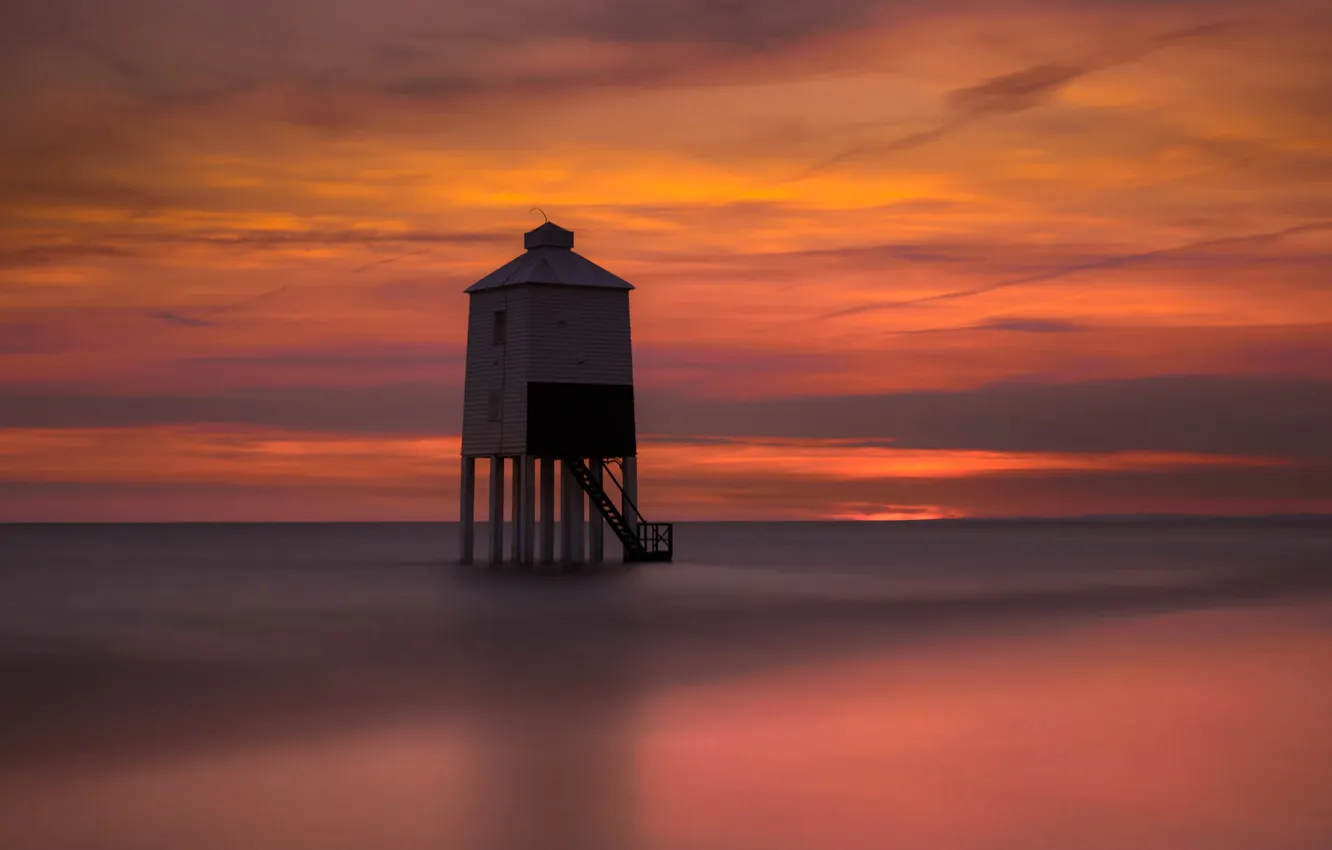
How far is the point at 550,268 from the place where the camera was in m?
46.9

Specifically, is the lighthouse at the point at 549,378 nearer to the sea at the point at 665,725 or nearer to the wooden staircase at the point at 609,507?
the wooden staircase at the point at 609,507

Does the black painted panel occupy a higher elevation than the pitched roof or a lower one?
lower

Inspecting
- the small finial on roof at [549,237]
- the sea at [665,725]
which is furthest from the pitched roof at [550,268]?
the sea at [665,725]

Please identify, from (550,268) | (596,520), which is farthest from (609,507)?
→ (550,268)

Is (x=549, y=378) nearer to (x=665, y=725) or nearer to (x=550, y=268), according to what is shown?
(x=550, y=268)

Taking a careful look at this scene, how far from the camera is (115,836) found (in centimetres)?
1288

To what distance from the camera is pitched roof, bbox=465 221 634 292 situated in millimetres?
46406

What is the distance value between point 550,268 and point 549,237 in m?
1.76

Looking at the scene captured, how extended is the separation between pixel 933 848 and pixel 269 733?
8.65 m

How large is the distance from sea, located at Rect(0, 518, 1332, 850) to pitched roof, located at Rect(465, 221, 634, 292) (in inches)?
380

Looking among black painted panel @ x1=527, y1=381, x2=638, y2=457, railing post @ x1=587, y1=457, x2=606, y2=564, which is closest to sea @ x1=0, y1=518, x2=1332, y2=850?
black painted panel @ x1=527, y1=381, x2=638, y2=457

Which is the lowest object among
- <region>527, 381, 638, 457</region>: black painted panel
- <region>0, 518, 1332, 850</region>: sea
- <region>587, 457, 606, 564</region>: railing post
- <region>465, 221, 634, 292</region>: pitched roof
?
<region>0, 518, 1332, 850</region>: sea

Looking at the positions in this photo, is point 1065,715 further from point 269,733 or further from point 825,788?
point 269,733

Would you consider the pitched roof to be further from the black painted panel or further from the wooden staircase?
the wooden staircase
